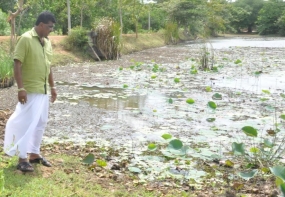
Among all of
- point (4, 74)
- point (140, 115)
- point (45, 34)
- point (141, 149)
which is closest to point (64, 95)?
point (4, 74)

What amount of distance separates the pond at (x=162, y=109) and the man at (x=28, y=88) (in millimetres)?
1276

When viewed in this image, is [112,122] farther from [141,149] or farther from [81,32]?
[81,32]

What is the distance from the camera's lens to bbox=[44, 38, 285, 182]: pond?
5.03 meters

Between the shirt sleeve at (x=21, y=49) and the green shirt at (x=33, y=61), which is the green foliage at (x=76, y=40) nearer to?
the green shirt at (x=33, y=61)

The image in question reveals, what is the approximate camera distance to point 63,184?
132 inches

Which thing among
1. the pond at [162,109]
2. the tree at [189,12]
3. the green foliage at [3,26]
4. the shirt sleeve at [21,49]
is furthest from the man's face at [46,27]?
the tree at [189,12]

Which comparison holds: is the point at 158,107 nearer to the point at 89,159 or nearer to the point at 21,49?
the point at 89,159

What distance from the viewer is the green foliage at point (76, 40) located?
51.1 ft

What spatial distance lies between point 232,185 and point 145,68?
975 cm

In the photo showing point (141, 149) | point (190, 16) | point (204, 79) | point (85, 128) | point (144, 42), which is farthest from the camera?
point (190, 16)

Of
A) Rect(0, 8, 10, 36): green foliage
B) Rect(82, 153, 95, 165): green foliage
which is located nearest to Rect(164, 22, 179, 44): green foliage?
Rect(0, 8, 10, 36): green foliage

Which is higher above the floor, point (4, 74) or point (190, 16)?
point (190, 16)

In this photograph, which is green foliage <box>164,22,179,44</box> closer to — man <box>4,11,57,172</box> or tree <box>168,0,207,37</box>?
tree <box>168,0,207,37</box>

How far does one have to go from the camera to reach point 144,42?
23.6m
